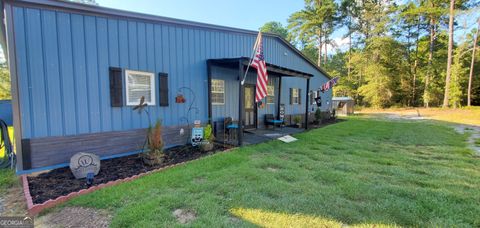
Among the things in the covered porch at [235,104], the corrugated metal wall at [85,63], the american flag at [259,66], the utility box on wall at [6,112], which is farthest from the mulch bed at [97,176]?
the utility box on wall at [6,112]

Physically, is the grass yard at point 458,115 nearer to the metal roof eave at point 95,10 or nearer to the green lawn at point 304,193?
the green lawn at point 304,193

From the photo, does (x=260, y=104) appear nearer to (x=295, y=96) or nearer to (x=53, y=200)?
(x=295, y=96)

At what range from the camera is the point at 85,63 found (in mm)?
4336

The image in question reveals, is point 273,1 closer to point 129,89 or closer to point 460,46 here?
point 460,46

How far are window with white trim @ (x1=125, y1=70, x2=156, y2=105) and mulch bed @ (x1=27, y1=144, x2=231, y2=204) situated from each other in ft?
4.24

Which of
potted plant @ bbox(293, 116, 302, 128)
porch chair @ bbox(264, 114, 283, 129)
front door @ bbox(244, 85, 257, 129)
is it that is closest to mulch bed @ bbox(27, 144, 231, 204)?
front door @ bbox(244, 85, 257, 129)

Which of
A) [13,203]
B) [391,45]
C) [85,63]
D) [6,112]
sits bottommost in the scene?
[13,203]

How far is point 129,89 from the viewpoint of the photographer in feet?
16.3

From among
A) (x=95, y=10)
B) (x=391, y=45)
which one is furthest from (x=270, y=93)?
(x=391, y=45)

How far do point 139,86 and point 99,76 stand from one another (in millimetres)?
833

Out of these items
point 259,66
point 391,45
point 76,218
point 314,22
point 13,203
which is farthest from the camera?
point 314,22

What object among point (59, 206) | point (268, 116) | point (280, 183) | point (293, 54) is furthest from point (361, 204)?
point (293, 54)

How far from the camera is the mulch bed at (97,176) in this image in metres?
3.10

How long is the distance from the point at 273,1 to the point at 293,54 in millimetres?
16288
